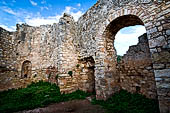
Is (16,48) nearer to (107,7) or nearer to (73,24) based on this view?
(73,24)

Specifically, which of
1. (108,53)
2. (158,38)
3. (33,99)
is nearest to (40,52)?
(33,99)

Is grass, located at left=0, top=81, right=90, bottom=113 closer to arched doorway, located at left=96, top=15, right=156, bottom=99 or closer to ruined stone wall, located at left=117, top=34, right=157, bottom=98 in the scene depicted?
arched doorway, located at left=96, top=15, right=156, bottom=99

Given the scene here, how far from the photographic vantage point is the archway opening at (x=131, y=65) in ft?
13.2

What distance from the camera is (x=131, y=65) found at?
471 cm

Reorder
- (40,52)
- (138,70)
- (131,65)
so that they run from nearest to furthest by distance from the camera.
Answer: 1. (138,70)
2. (131,65)
3. (40,52)

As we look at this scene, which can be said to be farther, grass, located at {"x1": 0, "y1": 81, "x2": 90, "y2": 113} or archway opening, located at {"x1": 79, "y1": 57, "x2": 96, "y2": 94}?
archway opening, located at {"x1": 79, "y1": 57, "x2": 96, "y2": 94}

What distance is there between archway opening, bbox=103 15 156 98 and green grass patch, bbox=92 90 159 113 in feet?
1.00

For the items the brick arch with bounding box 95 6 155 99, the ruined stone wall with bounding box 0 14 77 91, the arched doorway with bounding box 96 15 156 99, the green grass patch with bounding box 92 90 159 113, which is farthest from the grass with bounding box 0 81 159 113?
the ruined stone wall with bounding box 0 14 77 91

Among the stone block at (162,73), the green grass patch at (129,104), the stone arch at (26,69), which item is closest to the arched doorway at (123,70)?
the green grass patch at (129,104)

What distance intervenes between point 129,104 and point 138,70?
159 centimetres

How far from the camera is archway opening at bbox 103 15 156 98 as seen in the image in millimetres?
4025

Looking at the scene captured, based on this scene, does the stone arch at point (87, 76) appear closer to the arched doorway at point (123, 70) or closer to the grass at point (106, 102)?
the grass at point (106, 102)

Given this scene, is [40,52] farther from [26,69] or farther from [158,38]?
[158,38]

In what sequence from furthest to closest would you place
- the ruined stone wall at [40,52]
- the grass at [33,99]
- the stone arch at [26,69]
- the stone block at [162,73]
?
the stone arch at [26,69]
the ruined stone wall at [40,52]
the grass at [33,99]
the stone block at [162,73]
